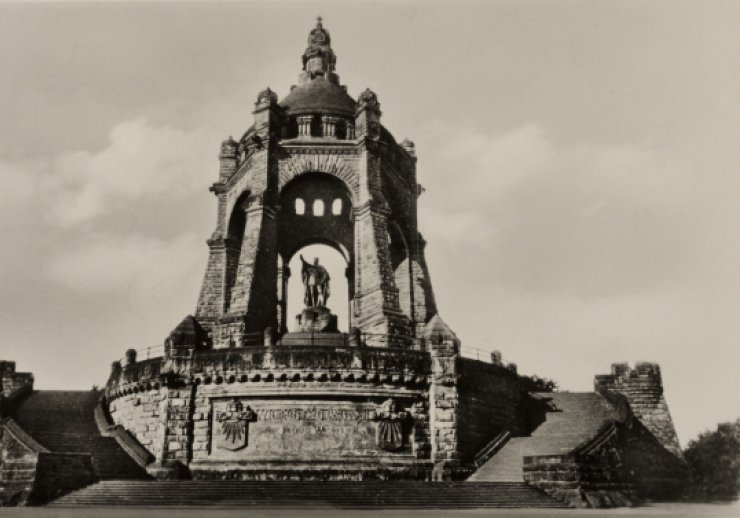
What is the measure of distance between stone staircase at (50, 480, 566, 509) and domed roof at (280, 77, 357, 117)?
57.9 feet

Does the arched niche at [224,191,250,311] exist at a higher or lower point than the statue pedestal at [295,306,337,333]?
higher

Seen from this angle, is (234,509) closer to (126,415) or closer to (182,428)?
(182,428)

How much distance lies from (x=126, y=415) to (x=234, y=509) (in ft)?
37.2

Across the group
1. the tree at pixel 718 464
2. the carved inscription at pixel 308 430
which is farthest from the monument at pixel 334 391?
the tree at pixel 718 464

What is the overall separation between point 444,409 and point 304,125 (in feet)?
45.5

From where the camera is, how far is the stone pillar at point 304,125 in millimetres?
30734

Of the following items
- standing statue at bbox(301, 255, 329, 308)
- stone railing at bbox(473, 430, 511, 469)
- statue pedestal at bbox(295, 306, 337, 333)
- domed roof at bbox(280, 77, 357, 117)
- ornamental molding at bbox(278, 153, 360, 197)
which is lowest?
stone railing at bbox(473, 430, 511, 469)

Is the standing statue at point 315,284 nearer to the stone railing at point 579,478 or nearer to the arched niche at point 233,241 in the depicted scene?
the arched niche at point 233,241

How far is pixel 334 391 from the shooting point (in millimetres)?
23078

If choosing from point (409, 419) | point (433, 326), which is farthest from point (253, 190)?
point (409, 419)

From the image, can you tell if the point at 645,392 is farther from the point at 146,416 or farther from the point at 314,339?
the point at 146,416

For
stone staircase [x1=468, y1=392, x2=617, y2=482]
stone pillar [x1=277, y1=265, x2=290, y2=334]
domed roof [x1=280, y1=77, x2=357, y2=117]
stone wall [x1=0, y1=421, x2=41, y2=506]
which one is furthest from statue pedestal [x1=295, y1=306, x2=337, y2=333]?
stone wall [x1=0, y1=421, x2=41, y2=506]

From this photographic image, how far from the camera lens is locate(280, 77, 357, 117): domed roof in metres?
31.4

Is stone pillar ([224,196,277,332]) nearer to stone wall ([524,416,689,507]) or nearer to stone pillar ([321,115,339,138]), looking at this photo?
stone pillar ([321,115,339,138])
